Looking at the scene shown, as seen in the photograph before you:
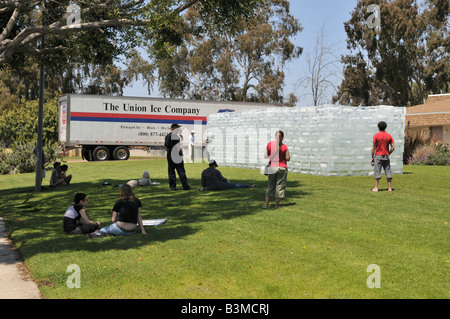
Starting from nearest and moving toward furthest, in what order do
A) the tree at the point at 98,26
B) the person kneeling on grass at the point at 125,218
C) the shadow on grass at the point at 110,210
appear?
1. the shadow on grass at the point at 110,210
2. the person kneeling on grass at the point at 125,218
3. the tree at the point at 98,26

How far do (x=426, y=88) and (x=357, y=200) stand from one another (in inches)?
1684

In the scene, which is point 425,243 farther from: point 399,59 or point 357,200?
point 399,59

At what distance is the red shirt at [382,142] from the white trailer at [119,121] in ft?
72.1

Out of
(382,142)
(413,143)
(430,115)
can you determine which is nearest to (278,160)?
(382,142)

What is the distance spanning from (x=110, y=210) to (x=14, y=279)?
5634 mm

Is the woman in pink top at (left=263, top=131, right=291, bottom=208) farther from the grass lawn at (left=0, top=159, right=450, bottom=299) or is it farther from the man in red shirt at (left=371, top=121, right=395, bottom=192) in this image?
the man in red shirt at (left=371, top=121, right=395, bottom=192)

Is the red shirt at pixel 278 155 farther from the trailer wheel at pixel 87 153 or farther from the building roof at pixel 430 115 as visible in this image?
the trailer wheel at pixel 87 153

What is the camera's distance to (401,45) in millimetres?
48562

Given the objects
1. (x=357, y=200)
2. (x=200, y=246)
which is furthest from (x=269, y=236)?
(x=357, y=200)

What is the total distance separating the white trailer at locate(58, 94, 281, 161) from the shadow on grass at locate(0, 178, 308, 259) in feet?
48.7

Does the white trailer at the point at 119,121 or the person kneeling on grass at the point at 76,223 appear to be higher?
the white trailer at the point at 119,121

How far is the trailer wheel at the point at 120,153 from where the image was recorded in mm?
33719

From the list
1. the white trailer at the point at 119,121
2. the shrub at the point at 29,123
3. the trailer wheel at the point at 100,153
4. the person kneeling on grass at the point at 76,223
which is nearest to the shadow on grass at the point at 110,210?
the person kneeling on grass at the point at 76,223

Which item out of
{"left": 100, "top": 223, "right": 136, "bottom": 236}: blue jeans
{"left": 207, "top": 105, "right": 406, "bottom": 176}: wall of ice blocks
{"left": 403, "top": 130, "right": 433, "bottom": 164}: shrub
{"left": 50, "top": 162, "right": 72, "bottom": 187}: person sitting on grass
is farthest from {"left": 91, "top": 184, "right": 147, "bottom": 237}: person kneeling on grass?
{"left": 403, "top": 130, "right": 433, "bottom": 164}: shrub
